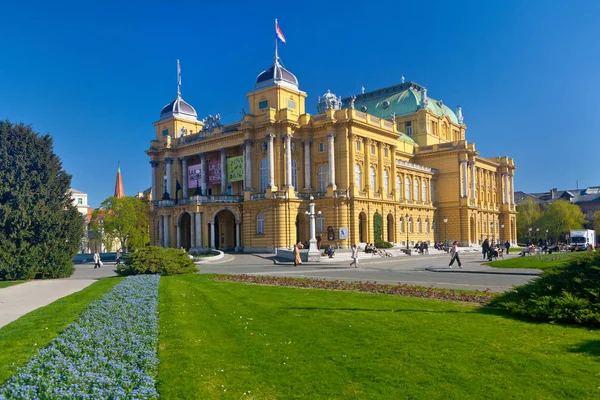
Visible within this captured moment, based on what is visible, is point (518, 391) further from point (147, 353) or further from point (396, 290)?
point (396, 290)

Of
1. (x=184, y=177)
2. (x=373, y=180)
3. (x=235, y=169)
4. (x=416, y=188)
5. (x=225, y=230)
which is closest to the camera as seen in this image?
(x=373, y=180)

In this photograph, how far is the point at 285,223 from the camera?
58.1 m

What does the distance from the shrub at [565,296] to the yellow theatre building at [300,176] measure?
135 feet

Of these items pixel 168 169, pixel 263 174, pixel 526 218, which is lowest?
pixel 526 218

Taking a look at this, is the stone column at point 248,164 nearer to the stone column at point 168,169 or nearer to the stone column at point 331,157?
the stone column at point 331,157

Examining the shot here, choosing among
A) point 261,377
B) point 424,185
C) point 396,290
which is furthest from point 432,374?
point 424,185

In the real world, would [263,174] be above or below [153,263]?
above

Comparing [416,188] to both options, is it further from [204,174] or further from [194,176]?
[194,176]

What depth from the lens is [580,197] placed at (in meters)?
127

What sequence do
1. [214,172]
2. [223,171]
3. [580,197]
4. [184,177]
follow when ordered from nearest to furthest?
[223,171]
[214,172]
[184,177]
[580,197]

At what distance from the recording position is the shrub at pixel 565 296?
11.6 metres

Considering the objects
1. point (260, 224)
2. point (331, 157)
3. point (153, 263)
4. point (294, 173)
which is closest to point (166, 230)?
point (260, 224)

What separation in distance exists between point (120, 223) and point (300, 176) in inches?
1101

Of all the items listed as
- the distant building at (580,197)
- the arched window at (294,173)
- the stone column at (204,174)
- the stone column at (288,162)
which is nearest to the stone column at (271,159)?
the stone column at (288,162)
